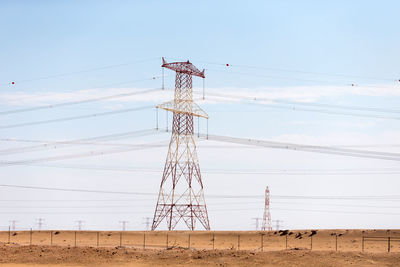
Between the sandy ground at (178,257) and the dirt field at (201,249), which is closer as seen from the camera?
the sandy ground at (178,257)

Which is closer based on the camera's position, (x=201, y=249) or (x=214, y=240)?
(x=201, y=249)

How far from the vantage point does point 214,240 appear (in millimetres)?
117000

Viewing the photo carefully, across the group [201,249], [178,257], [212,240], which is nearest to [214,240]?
[212,240]

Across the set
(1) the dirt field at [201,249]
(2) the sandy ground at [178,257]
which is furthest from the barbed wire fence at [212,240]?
(2) the sandy ground at [178,257]

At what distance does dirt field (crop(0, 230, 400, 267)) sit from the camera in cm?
9594

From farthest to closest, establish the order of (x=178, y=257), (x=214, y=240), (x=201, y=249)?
(x=214, y=240) → (x=201, y=249) → (x=178, y=257)

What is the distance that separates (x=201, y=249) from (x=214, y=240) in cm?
1155

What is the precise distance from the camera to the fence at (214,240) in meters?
111

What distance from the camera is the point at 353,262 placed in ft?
307

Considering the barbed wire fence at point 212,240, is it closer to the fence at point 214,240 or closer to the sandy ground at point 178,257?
the fence at point 214,240

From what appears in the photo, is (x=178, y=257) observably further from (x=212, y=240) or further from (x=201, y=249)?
(x=212, y=240)

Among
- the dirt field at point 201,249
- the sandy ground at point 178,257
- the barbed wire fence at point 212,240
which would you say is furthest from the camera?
the barbed wire fence at point 212,240

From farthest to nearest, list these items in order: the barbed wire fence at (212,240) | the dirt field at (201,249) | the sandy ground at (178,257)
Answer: the barbed wire fence at (212,240), the dirt field at (201,249), the sandy ground at (178,257)

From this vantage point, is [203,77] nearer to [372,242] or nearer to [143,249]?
[143,249]
